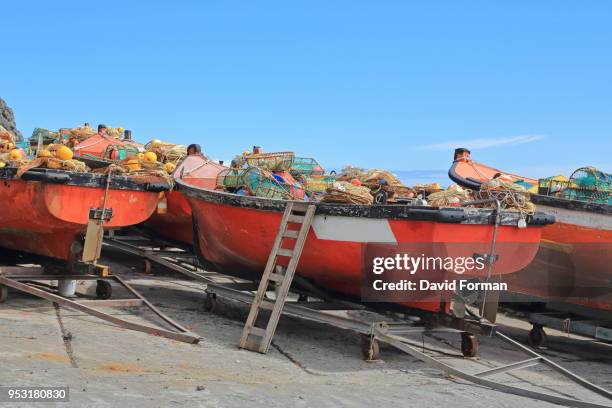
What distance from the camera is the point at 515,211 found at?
6422mm

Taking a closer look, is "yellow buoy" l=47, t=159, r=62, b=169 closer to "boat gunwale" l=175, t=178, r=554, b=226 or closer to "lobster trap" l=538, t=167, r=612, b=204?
"boat gunwale" l=175, t=178, r=554, b=226

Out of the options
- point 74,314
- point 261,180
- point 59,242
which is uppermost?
point 261,180

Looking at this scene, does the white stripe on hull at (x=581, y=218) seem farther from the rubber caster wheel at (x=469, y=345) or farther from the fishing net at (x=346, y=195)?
the fishing net at (x=346, y=195)

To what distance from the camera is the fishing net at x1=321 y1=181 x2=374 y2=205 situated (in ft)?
21.1

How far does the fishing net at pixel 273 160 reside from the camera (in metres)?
8.19

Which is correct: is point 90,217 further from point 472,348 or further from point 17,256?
point 472,348

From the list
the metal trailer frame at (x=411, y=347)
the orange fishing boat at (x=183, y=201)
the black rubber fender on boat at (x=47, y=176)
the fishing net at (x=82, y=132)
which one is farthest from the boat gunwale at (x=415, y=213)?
the fishing net at (x=82, y=132)

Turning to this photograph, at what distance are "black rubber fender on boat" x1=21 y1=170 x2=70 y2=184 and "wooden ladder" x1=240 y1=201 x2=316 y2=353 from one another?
2487 millimetres

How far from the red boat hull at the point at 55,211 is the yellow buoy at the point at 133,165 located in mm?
441

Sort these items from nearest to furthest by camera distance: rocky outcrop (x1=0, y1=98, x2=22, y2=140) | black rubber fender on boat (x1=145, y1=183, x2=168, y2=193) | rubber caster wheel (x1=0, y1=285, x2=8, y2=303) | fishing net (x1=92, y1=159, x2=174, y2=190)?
rubber caster wheel (x1=0, y1=285, x2=8, y2=303) < fishing net (x1=92, y1=159, x2=174, y2=190) < black rubber fender on boat (x1=145, y1=183, x2=168, y2=193) < rocky outcrop (x1=0, y1=98, x2=22, y2=140)

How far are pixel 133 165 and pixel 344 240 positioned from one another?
3.46 m

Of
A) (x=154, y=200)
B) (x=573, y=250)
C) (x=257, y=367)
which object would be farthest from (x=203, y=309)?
(x=573, y=250)

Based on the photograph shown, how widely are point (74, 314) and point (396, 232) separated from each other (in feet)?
11.5

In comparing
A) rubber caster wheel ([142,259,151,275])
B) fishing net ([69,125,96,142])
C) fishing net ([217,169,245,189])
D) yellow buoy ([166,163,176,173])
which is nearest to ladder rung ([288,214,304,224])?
fishing net ([217,169,245,189])
